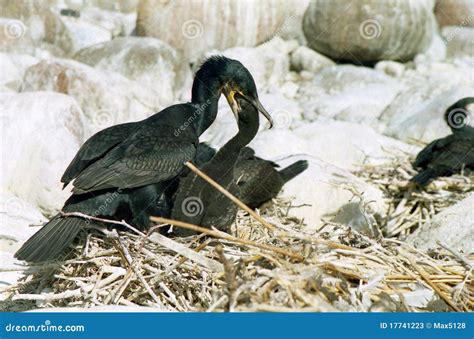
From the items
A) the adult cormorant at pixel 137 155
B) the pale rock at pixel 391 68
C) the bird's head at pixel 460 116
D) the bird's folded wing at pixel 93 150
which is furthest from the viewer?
the pale rock at pixel 391 68

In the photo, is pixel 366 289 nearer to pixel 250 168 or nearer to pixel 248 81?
pixel 248 81

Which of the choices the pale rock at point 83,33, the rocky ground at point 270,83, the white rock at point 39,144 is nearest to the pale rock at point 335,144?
the rocky ground at point 270,83

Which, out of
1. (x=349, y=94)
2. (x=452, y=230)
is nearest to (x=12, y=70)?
(x=349, y=94)

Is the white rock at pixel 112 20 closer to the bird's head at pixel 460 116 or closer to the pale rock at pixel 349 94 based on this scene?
the pale rock at pixel 349 94

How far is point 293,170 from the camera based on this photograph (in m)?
7.40

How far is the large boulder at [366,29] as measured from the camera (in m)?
16.0

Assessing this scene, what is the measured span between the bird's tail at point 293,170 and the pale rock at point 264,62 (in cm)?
771

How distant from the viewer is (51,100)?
865cm

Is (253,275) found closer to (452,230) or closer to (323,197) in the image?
(452,230)

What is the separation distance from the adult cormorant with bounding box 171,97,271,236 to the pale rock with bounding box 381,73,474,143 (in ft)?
16.8

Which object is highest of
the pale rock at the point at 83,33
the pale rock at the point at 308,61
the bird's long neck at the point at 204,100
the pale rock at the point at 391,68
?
the bird's long neck at the point at 204,100

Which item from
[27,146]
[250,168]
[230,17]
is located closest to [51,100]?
[27,146]

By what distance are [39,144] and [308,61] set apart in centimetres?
850

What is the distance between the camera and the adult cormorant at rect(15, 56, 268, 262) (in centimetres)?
530
